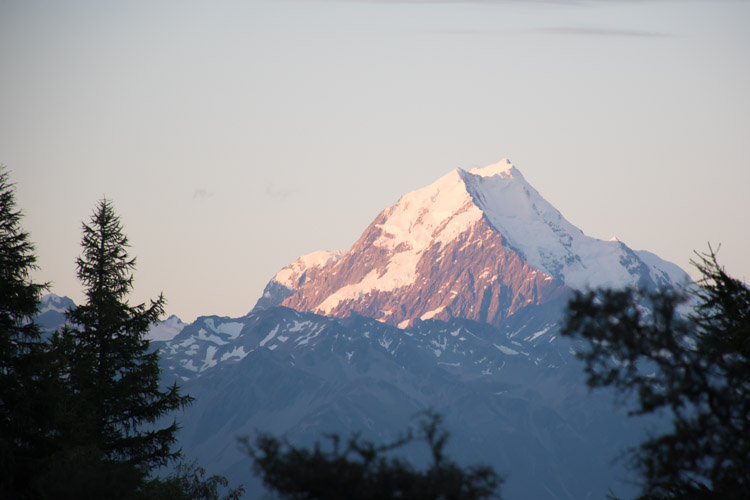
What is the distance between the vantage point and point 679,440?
2344 cm

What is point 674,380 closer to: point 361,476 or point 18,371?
point 361,476

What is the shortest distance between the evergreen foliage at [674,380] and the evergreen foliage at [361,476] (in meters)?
3.96

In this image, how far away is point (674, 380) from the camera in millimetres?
22781

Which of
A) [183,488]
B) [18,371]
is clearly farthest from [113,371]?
[18,371]

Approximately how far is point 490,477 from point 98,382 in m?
23.9

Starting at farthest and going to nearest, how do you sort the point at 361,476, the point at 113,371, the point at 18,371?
the point at 113,371, the point at 18,371, the point at 361,476

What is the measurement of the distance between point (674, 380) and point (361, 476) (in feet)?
23.2

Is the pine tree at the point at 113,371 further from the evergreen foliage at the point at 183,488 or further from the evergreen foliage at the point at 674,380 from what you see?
the evergreen foliage at the point at 674,380

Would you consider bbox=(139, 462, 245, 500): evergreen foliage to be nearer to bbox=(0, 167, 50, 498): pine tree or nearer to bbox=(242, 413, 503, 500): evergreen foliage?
bbox=(0, 167, 50, 498): pine tree

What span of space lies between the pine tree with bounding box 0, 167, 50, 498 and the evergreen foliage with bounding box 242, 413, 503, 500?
12599mm

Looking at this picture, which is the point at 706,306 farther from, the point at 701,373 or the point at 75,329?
the point at 75,329

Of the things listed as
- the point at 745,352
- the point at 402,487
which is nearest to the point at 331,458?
the point at 402,487

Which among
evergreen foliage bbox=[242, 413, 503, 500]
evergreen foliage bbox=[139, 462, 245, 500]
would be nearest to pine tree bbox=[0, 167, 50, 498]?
evergreen foliage bbox=[139, 462, 245, 500]

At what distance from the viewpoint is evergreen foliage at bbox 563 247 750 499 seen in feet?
74.8
